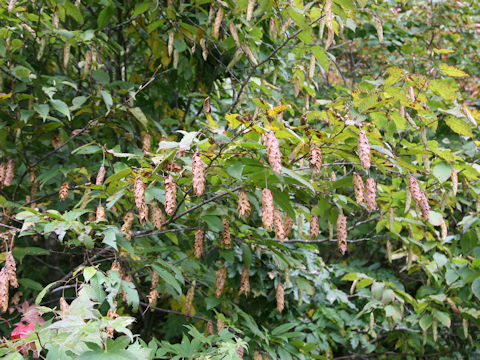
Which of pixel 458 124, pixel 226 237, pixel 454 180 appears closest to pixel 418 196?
pixel 454 180

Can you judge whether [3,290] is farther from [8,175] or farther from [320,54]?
[320,54]

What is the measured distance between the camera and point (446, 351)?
345 centimetres

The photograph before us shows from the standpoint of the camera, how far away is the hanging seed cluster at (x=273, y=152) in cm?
124

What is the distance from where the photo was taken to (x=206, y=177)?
1833mm

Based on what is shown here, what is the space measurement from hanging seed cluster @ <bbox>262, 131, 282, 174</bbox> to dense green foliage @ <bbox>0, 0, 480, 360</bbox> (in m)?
0.06

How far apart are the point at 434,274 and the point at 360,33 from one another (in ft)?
6.68

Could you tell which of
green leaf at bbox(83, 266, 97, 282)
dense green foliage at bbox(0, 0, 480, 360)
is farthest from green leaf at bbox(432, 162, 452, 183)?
green leaf at bbox(83, 266, 97, 282)

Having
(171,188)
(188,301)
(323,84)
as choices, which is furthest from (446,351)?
(171,188)

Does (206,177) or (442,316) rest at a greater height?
(206,177)

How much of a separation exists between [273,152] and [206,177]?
2.03 feet

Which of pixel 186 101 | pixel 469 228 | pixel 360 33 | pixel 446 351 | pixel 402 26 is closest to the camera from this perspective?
pixel 469 228

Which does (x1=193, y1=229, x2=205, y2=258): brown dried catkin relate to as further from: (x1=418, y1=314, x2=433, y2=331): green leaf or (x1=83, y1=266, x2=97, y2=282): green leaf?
(x1=418, y1=314, x2=433, y2=331): green leaf

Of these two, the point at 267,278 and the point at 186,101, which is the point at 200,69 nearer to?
the point at 186,101

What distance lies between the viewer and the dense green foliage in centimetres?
154
